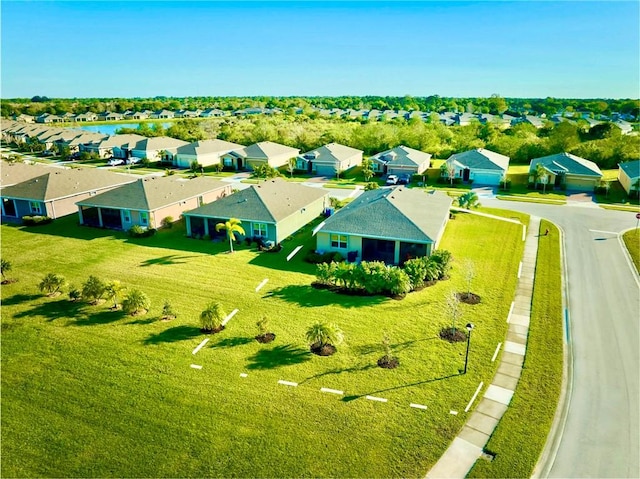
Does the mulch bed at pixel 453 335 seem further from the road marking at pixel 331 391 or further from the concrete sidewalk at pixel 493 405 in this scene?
the road marking at pixel 331 391

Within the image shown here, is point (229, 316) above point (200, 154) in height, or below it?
below

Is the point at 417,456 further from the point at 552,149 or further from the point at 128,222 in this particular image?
the point at 552,149

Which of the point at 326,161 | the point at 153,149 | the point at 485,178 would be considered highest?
the point at 153,149

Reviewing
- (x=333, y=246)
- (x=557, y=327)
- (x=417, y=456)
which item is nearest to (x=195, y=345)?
(x=417, y=456)

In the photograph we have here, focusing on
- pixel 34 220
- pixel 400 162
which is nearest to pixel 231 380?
pixel 34 220

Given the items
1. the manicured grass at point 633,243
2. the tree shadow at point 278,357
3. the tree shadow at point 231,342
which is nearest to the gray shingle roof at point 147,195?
the tree shadow at point 231,342

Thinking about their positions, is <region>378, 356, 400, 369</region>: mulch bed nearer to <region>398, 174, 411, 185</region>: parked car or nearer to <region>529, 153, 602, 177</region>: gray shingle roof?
<region>398, 174, 411, 185</region>: parked car

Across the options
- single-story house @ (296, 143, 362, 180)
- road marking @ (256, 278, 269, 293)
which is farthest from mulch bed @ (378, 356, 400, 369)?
single-story house @ (296, 143, 362, 180)

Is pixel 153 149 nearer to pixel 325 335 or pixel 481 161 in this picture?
pixel 481 161
